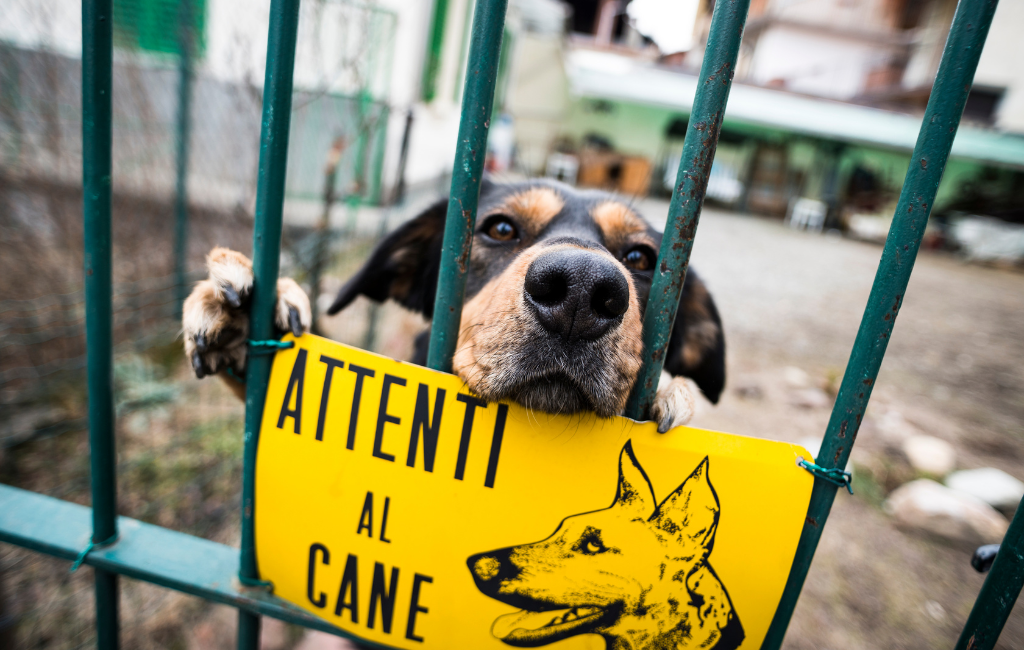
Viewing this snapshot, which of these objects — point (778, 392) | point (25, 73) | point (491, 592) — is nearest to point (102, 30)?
point (491, 592)

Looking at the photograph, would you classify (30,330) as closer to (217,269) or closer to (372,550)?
(217,269)

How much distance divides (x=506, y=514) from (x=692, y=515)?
13.4 inches

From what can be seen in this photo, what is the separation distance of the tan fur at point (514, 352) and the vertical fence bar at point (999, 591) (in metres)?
0.68

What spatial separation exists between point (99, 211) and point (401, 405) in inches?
28.9

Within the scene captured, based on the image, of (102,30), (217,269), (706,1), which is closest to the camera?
(102,30)

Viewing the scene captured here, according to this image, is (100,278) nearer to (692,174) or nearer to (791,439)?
Answer: (692,174)

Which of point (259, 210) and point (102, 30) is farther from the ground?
point (102, 30)

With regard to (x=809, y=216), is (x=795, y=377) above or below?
below

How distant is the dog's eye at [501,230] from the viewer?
198cm

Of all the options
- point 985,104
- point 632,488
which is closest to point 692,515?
point 632,488

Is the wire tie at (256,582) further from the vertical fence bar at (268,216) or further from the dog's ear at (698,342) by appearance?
the dog's ear at (698,342)

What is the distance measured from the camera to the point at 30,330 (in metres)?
3.38

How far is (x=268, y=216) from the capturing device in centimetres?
97

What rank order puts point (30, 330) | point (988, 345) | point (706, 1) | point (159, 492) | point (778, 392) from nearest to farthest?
point (159, 492) < point (30, 330) < point (778, 392) < point (988, 345) < point (706, 1)
